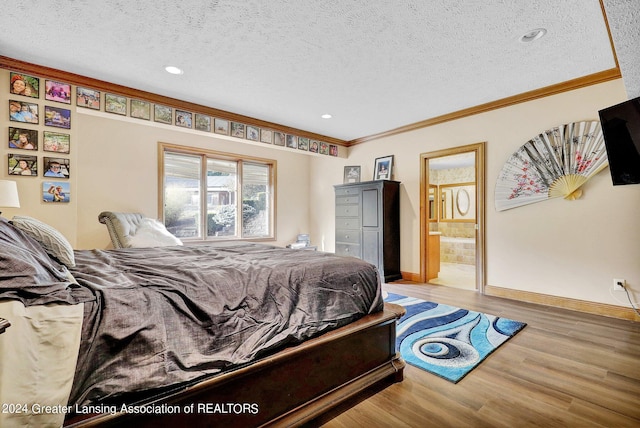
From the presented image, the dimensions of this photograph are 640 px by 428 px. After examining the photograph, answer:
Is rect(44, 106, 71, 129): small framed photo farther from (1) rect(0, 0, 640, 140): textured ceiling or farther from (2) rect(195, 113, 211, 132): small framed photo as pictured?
(2) rect(195, 113, 211, 132): small framed photo

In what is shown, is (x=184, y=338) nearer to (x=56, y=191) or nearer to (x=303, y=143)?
(x=56, y=191)

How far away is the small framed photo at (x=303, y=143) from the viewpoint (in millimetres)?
4945

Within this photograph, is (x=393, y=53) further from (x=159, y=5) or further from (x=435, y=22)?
(x=159, y=5)

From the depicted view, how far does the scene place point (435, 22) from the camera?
2.19m

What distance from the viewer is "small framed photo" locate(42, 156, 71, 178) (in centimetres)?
286

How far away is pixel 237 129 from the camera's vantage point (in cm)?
425

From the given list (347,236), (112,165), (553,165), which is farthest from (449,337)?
(112,165)

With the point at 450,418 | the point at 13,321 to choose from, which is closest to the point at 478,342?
the point at 450,418

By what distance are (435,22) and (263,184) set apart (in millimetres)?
4212

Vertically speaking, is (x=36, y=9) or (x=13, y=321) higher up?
(x=36, y=9)

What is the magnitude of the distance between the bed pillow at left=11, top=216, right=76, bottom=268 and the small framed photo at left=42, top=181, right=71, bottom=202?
1.57 meters

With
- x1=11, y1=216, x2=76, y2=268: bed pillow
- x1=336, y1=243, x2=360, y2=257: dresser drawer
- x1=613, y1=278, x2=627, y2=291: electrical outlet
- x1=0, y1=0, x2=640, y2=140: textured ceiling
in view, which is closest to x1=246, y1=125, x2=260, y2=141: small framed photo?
x1=0, y1=0, x2=640, y2=140: textured ceiling

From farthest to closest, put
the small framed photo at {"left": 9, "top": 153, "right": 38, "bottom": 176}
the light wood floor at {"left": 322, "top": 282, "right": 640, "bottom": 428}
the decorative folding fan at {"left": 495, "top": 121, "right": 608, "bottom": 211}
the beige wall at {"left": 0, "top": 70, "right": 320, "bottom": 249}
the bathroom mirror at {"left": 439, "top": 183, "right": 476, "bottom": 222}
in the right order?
the bathroom mirror at {"left": 439, "top": 183, "right": 476, "bottom": 222} < the beige wall at {"left": 0, "top": 70, "right": 320, "bottom": 249} < the decorative folding fan at {"left": 495, "top": 121, "right": 608, "bottom": 211} < the small framed photo at {"left": 9, "top": 153, "right": 38, "bottom": 176} < the light wood floor at {"left": 322, "top": 282, "right": 640, "bottom": 428}

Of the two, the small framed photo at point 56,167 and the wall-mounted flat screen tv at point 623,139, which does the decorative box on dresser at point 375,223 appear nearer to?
the wall-mounted flat screen tv at point 623,139
